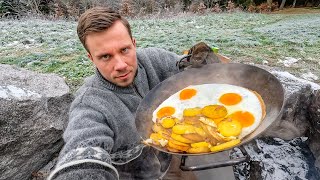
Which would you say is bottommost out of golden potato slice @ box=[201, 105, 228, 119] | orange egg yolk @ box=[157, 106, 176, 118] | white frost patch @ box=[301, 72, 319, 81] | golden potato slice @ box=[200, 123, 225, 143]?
white frost patch @ box=[301, 72, 319, 81]

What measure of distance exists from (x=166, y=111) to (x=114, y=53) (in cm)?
61

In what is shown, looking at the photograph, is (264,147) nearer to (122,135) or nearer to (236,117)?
(236,117)

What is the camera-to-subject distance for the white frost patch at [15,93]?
2.83 metres

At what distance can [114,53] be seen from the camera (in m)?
2.07

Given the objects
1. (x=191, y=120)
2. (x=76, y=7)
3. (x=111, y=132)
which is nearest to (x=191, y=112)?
(x=191, y=120)

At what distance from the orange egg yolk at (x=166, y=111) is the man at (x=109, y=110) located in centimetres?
A: 24

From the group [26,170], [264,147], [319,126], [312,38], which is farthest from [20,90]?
[312,38]

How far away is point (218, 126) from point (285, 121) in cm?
184

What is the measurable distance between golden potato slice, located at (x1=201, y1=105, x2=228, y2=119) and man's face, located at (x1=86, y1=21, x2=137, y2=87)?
0.65 m

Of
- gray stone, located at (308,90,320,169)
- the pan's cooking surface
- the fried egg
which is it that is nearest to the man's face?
the pan's cooking surface

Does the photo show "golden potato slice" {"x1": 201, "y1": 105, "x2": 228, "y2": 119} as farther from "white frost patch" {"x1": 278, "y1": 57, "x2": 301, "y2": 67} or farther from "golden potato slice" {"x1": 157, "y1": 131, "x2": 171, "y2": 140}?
"white frost patch" {"x1": 278, "y1": 57, "x2": 301, "y2": 67}

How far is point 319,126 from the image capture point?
3.09 metres

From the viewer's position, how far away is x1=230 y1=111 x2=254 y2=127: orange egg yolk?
6.43 ft

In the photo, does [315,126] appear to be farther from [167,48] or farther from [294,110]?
[167,48]
